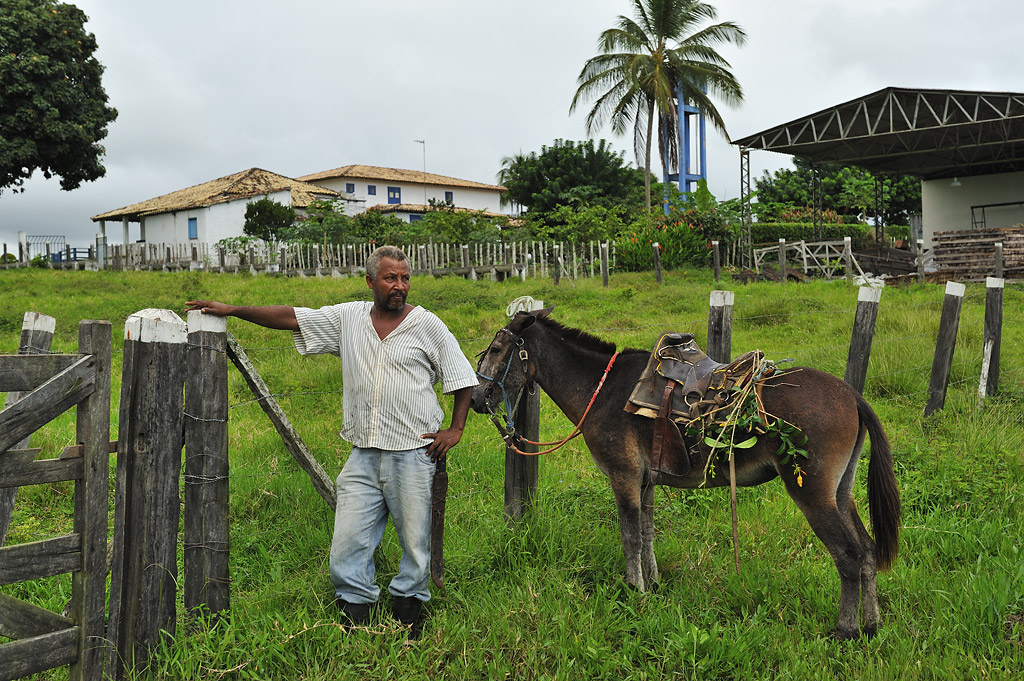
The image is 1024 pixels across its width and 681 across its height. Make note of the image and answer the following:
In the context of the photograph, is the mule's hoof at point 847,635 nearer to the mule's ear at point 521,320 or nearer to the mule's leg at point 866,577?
the mule's leg at point 866,577

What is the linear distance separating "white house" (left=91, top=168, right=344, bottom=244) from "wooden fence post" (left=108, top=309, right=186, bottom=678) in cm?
3576

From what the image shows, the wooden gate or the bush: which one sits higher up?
the bush

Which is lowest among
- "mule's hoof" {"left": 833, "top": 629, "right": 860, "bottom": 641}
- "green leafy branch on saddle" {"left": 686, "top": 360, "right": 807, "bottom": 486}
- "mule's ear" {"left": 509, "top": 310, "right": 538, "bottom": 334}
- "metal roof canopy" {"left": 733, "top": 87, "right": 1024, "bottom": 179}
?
"mule's hoof" {"left": 833, "top": 629, "right": 860, "bottom": 641}

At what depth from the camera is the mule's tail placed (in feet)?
12.2

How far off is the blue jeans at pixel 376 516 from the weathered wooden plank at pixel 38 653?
3.55 ft

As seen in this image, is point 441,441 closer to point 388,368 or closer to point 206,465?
point 388,368

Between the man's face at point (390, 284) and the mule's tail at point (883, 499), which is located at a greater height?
the man's face at point (390, 284)

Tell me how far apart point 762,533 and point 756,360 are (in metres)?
1.41

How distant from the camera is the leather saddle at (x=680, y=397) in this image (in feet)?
12.0

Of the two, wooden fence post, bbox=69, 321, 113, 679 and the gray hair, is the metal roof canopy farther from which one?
wooden fence post, bbox=69, 321, 113, 679

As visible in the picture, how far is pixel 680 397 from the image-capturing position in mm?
3711

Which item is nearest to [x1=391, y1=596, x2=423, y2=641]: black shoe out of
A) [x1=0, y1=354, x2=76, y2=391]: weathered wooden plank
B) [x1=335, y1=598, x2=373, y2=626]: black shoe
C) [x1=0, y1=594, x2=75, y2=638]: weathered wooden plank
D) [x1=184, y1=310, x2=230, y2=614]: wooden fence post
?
[x1=335, y1=598, x2=373, y2=626]: black shoe

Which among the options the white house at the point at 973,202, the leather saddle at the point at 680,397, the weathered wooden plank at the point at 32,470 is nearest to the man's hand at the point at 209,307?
the weathered wooden plank at the point at 32,470

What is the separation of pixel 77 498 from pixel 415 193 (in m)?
51.1
